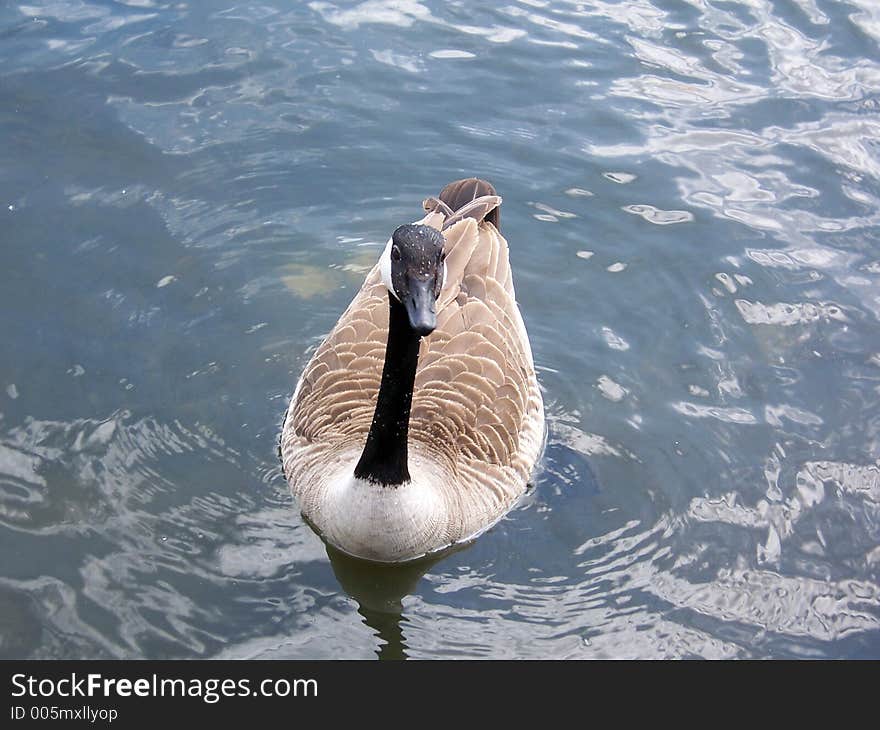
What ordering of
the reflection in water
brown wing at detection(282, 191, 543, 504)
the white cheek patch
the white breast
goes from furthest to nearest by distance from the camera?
brown wing at detection(282, 191, 543, 504) → the white breast → the reflection in water → the white cheek patch

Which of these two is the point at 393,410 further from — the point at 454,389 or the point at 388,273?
the point at 454,389

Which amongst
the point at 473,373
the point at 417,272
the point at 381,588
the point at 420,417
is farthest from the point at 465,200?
the point at 381,588

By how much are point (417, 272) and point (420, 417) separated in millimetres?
1606

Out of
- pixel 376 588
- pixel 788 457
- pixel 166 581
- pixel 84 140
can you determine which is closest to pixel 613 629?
pixel 376 588

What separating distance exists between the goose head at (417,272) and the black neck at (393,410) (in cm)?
28

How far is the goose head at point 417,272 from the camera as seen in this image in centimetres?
546

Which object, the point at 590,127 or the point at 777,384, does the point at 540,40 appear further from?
the point at 777,384

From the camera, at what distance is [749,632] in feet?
20.3

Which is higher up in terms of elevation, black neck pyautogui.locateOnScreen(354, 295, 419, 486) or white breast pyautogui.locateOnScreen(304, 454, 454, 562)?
black neck pyautogui.locateOnScreen(354, 295, 419, 486)

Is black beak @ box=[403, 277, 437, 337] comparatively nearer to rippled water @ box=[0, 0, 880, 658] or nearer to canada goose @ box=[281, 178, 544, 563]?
canada goose @ box=[281, 178, 544, 563]

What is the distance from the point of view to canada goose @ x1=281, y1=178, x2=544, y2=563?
6246 millimetres

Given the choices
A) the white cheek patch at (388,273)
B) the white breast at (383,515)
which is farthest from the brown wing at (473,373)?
the white cheek patch at (388,273)

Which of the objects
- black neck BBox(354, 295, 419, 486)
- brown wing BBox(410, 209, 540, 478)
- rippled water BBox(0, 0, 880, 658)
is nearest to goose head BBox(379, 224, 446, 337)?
black neck BBox(354, 295, 419, 486)

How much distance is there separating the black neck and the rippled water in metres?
0.70
